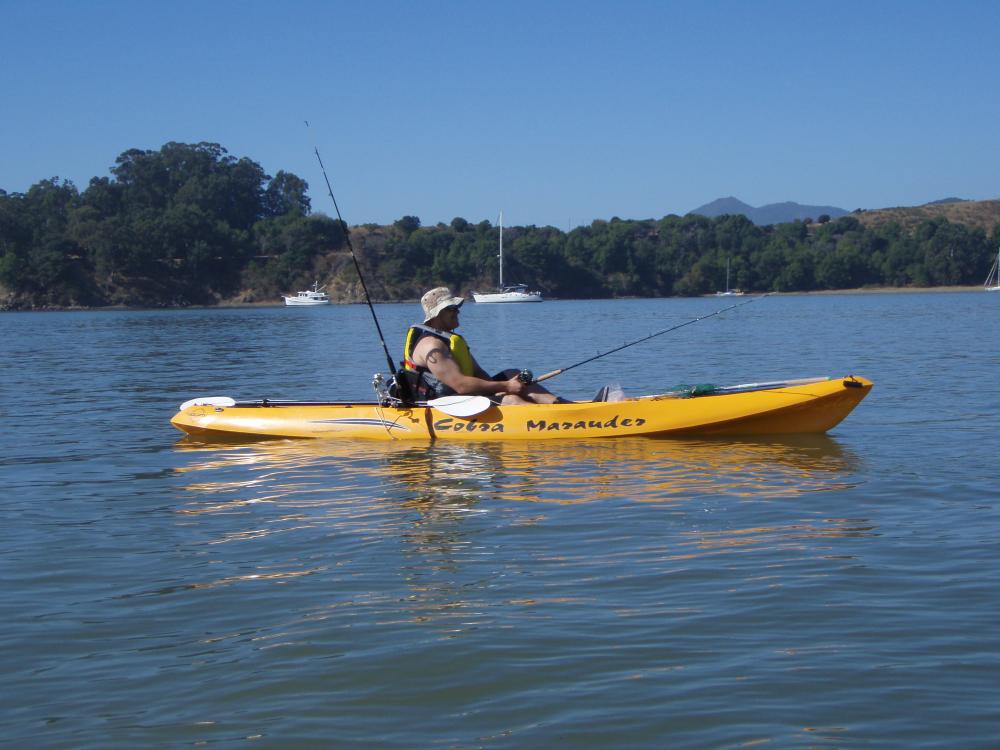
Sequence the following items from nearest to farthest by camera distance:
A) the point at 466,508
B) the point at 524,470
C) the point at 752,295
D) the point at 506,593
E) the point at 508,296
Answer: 1. the point at 506,593
2. the point at 466,508
3. the point at 524,470
4. the point at 508,296
5. the point at 752,295

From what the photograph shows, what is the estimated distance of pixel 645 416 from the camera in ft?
32.9

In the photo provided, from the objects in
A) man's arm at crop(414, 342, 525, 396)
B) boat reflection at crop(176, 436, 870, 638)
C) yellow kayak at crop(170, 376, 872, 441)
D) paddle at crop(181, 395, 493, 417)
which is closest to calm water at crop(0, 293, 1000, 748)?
boat reflection at crop(176, 436, 870, 638)

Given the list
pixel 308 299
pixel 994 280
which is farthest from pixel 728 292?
pixel 308 299

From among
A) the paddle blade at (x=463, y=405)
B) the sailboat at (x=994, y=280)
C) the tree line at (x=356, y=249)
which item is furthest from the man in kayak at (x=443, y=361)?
the sailboat at (x=994, y=280)

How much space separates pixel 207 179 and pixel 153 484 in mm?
122169

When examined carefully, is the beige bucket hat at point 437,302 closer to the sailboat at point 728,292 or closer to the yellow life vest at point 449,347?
the yellow life vest at point 449,347

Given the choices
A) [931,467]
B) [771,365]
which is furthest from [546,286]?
[931,467]

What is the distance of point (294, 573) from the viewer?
5766mm

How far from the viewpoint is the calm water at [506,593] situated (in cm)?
393

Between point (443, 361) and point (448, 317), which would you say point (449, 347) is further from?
point (448, 317)

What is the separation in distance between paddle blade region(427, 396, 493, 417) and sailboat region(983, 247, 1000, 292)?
10163 centimetres

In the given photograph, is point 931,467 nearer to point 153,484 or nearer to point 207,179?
point 153,484

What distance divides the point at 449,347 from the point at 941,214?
139 metres

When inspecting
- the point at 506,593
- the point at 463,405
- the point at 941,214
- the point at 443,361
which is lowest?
the point at 506,593
